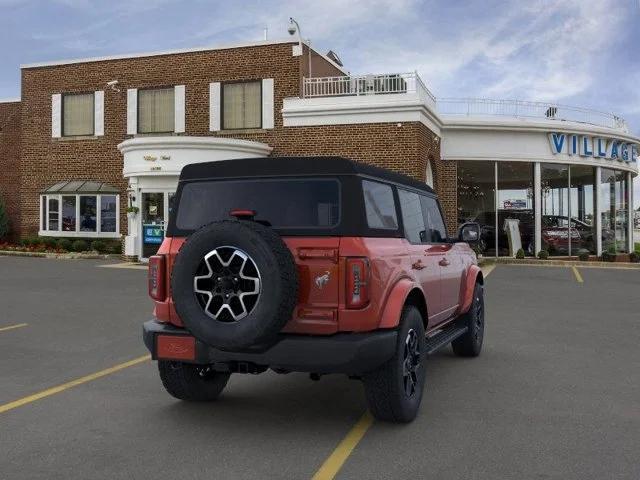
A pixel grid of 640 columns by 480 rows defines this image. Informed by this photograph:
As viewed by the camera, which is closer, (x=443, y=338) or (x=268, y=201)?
(x=268, y=201)

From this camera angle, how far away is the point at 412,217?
5.73 m

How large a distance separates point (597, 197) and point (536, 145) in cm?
372

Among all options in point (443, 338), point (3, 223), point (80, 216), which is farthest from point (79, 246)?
point (443, 338)

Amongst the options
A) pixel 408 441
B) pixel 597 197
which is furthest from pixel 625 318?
pixel 597 197

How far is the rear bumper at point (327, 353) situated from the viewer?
4.28m

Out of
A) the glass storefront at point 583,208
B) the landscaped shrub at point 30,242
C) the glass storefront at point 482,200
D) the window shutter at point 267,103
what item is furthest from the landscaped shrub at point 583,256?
the landscaped shrub at point 30,242

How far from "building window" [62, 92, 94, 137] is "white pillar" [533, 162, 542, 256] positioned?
55.7ft

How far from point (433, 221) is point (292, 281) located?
8.70 feet

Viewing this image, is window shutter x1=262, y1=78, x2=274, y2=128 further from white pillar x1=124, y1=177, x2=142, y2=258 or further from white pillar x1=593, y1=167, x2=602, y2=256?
white pillar x1=593, y1=167, x2=602, y2=256

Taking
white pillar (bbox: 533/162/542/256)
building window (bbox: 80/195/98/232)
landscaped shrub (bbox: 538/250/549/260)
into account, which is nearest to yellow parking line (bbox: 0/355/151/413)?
landscaped shrub (bbox: 538/250/549/260)

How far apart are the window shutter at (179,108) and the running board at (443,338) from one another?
19.2m

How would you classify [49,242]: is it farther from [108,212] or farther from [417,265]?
[417,265]

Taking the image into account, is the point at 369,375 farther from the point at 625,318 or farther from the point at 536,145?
the point at 536,145

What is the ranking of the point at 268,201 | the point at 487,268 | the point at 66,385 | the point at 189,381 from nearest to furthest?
the point at 268,201 → the point at 189,381 → the point at 66,385 → the point at 487,268
